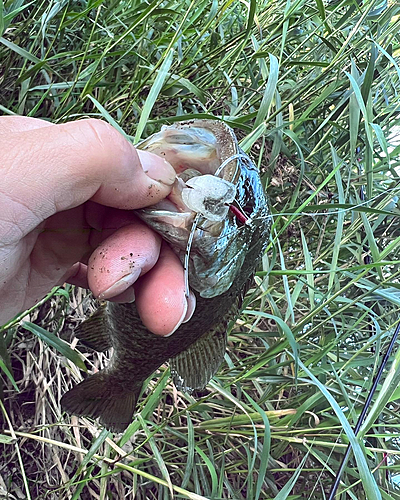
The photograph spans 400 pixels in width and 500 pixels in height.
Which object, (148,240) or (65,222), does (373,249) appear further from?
(65,222)

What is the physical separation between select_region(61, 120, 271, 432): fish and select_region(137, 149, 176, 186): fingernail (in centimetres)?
3

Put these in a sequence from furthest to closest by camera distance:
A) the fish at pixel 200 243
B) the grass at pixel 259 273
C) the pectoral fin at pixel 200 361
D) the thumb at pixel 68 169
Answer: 1. the grass at pixel 259 273
2. the pectoral fin at pixel 200 361
3. the fish at pixel 200 243
4. the thumb at pixel 68 169

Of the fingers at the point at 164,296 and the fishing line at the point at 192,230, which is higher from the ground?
→ the fishing line at the point at 192,230

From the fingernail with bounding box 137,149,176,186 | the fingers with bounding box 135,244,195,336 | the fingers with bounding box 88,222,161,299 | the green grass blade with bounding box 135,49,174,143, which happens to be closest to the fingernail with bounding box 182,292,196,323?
the fingers with bounding box 135,244,195,336

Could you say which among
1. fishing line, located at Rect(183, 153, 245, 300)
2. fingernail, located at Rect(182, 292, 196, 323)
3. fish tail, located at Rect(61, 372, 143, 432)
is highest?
fishing line, located at Rect(183, 153, 245, 300)

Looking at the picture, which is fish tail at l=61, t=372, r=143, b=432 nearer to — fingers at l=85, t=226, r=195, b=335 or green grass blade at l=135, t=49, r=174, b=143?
fingers at l=85, t=226, r=195, b=335

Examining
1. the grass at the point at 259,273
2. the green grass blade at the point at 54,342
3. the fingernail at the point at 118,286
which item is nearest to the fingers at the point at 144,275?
the fingernail at the point at 118,286

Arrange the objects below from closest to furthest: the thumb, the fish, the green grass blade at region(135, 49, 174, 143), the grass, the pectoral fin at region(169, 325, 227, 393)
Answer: the thumb, the fish, the green grass blade at region(135, 49, 174, 143), the pectoral fin at region(169, 325, 227, 393), the grass

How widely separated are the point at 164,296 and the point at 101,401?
58cm

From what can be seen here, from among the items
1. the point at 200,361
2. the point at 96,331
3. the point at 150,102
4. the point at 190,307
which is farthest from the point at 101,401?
the point at 150,102

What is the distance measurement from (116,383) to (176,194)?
1.99ft

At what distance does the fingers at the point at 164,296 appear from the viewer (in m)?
0.73

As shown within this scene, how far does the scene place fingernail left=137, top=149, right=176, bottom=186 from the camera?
0.71m

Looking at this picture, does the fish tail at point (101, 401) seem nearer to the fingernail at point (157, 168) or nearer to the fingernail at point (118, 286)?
the fingernail at point (118, 286)
